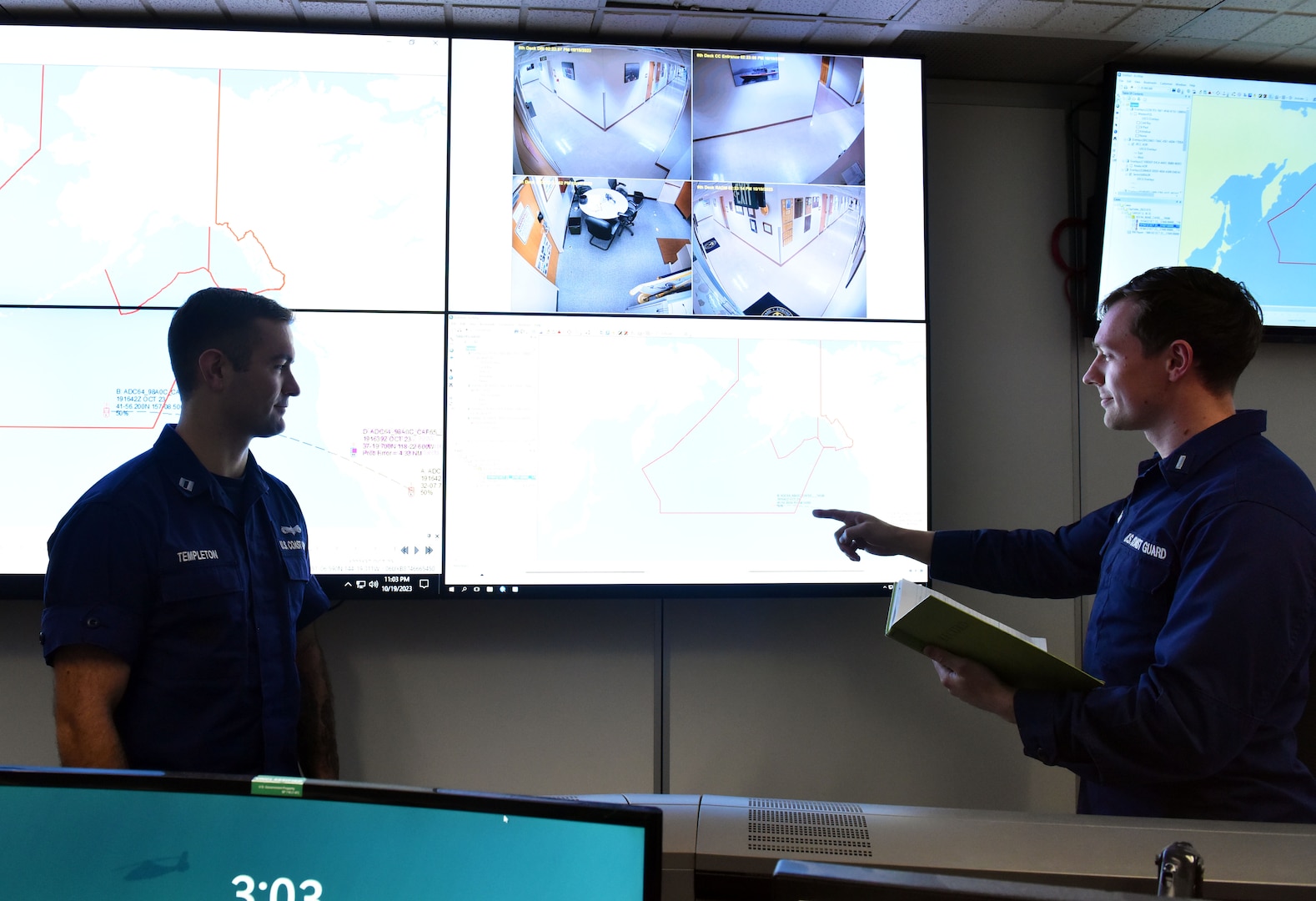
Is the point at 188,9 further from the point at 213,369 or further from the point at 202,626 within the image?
the point at 202,626

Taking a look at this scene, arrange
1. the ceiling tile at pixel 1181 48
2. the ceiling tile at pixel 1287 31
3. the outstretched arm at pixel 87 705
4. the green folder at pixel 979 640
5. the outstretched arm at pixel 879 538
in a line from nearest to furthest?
1. the green folder at pixel 979 640
2. the outstretched arm at pixel 87 705
3. the outstretched arm at pixel 879 538
4. the ceiling tile at pixel 1287 31
5. the ceiling tile at pixel 1181 48

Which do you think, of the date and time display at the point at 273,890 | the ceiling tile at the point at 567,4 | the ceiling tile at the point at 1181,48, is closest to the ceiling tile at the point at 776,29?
the ceiling tile at the point at 567,4

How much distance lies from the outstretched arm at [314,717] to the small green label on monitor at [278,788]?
3.92 feet

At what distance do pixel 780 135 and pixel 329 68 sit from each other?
4.00 ft

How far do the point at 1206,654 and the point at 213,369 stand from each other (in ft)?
5.98

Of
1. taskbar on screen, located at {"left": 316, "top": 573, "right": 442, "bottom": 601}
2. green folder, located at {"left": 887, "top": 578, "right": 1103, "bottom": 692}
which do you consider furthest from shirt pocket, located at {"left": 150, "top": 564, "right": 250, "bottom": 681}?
green folder, located at {"left": 887, "top": 578, "right": 1103, "bottom": 692}

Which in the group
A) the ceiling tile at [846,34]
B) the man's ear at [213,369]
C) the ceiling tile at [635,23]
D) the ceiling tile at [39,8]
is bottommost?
the man's ear at [213,369]

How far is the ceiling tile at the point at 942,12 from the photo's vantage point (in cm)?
216

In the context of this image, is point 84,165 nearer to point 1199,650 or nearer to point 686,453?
point 686,453

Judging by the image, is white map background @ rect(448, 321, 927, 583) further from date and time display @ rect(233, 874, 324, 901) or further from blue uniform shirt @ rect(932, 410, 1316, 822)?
date and time display @ rect(233, 874, 324, 901)

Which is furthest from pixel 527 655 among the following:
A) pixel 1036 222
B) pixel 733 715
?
pixel 1036 222

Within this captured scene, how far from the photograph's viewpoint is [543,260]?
7.29 ft

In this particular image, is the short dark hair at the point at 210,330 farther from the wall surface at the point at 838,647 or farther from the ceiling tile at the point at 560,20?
the ceiling tile at the point at 560,20

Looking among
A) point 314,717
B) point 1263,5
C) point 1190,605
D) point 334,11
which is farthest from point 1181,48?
point 314,717
